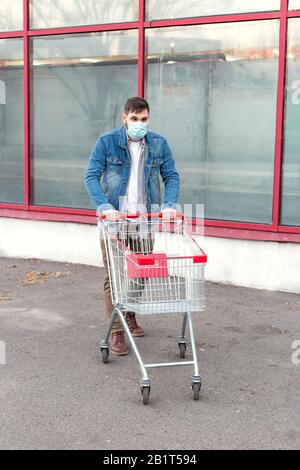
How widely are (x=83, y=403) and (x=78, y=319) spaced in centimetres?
207

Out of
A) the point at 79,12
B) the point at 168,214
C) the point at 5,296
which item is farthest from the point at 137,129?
the point at 79,12

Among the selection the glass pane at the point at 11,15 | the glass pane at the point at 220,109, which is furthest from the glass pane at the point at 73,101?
the glass pane at the point at 220,109

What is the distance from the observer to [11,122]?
956 centimetres

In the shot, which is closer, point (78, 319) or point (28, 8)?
point (78, 319)

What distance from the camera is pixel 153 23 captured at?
8.23 m

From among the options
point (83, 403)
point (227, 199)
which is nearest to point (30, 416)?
point (83, 403)

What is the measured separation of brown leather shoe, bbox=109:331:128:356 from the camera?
5477 millimetres

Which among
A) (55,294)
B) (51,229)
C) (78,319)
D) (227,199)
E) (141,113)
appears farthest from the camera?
(51,229)

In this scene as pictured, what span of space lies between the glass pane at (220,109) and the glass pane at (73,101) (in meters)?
0.47

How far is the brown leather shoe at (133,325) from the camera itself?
234 inches

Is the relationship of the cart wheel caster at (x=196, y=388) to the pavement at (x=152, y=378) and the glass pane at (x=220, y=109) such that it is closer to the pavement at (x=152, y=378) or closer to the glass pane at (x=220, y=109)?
the pavement at (x=152, y=378)

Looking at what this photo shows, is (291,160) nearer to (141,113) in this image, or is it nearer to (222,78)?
(222,78)

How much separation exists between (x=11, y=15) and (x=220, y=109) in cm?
323

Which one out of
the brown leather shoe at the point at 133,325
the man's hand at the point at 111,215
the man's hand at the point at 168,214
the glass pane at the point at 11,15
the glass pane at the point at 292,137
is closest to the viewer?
the man's hand at the point at 111,215
